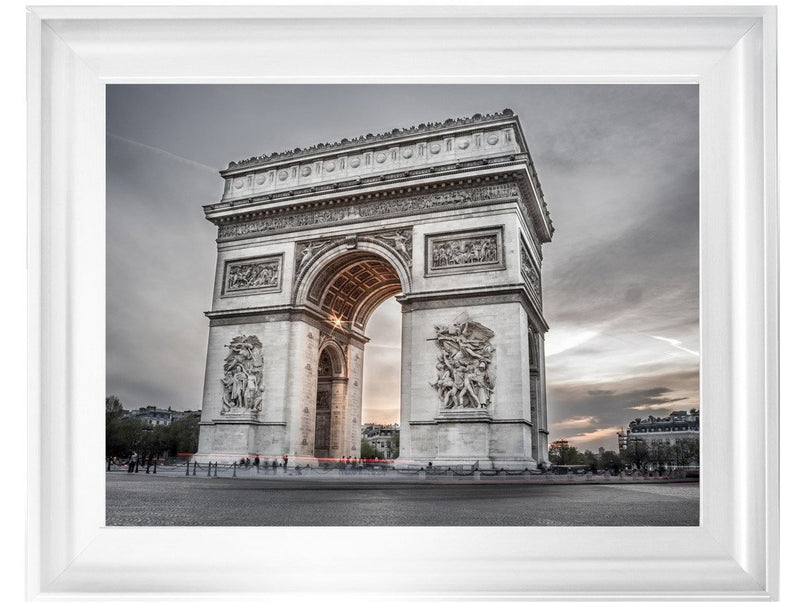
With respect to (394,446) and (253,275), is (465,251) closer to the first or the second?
(394,446)

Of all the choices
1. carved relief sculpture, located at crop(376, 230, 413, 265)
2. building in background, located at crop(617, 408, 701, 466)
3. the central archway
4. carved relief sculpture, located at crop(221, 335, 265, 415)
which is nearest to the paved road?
building in background, located at crop(617, 408, 701, 466)

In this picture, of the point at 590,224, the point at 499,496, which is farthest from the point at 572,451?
the point at 590,224

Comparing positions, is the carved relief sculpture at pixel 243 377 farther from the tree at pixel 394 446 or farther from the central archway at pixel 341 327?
the tree at pixel 394 446
